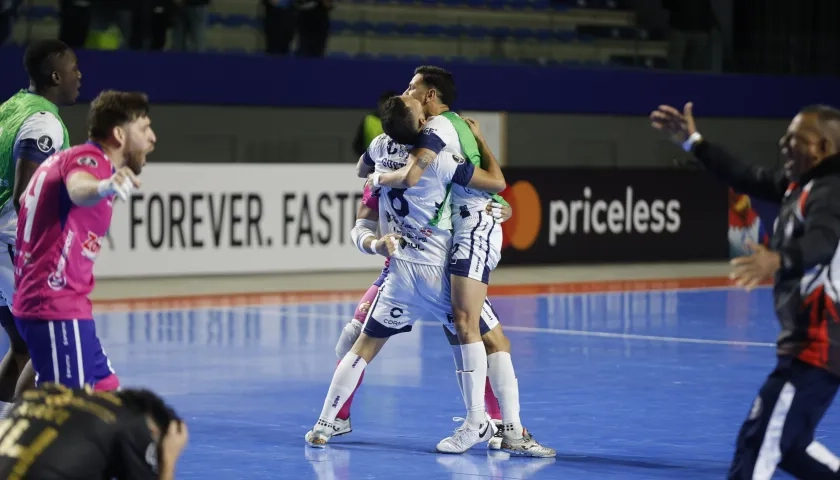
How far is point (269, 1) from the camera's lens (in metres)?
22.3

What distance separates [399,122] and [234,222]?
39.0 feet

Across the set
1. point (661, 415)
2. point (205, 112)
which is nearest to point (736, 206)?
point (205, 112)

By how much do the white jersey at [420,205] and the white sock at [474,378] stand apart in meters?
0.58

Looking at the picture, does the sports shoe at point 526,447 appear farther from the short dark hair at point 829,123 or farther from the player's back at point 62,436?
the player's back at point 62,436

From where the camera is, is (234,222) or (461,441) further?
(234,222)

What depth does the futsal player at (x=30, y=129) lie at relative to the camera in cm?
802

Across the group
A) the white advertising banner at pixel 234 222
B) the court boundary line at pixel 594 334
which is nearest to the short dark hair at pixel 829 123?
the court boundary line at pixel 594 334

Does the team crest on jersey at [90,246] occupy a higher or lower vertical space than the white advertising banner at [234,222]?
higher

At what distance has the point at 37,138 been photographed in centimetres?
802

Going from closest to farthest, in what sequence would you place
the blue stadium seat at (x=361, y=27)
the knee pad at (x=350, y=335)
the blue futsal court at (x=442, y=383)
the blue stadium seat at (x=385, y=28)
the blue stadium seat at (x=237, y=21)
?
the blue futsal court at (x=442, y=383)
the knee pad at (x=350, y=335)
the blue stadium seat at (x=237, y=21)
the blue stadium seat at (x=361, y=27)
the blue stadium seat at (x=385, y=28)

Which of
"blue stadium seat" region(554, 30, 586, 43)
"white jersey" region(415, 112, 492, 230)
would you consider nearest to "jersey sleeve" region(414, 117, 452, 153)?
"white jersey" region(415, 112, 492, 230)

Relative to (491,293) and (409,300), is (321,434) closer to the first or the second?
(409,300)

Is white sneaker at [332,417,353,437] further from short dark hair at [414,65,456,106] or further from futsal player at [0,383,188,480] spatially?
futsal player at [0,383,188,480]

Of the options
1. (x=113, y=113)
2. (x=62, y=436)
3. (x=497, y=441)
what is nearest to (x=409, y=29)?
(x=497, y=441)
